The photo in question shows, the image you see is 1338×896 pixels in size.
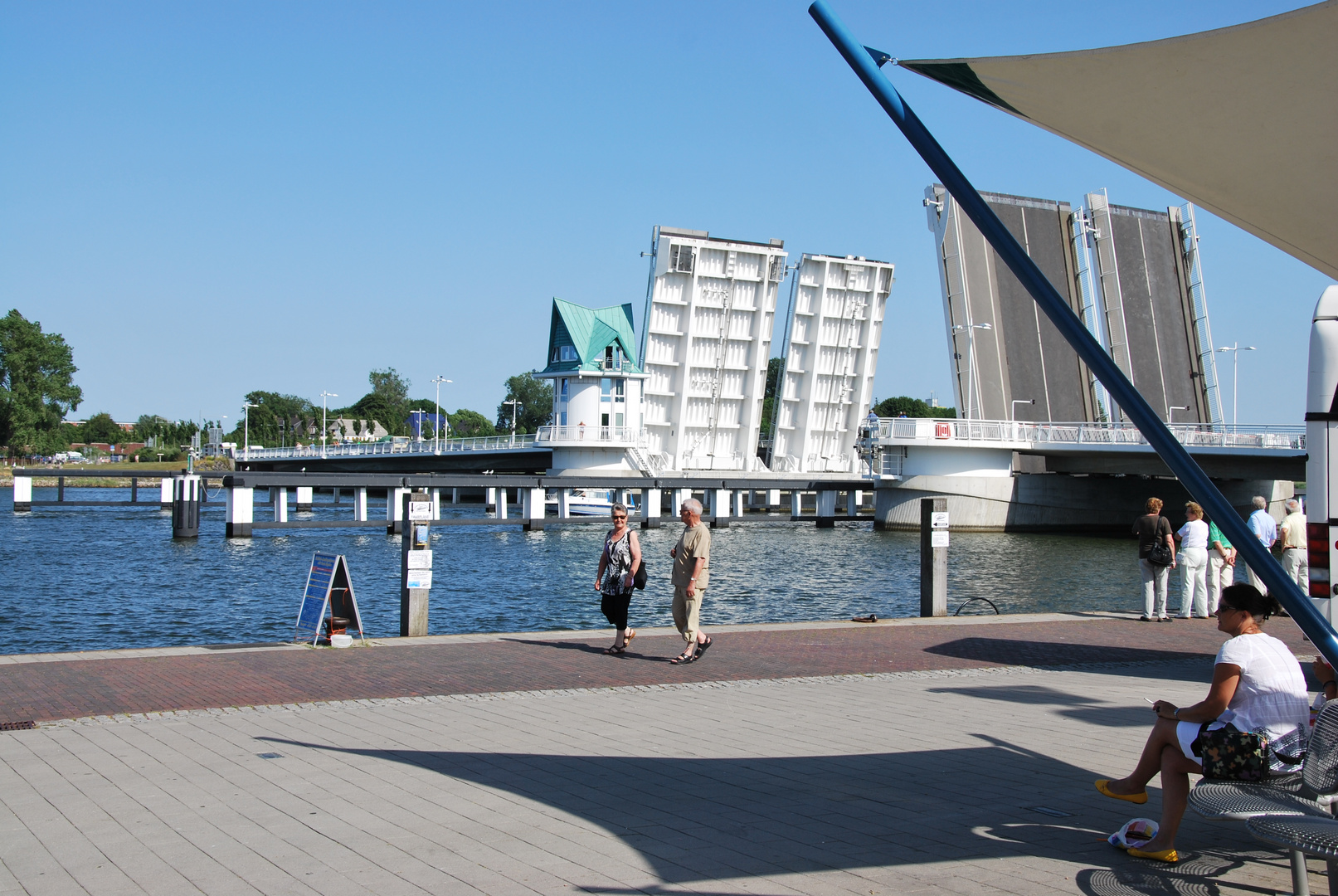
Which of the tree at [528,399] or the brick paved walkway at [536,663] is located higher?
the tree at [528,399]

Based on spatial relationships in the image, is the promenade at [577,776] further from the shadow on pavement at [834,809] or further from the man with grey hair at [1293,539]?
the man with grey hair at [1293,539]

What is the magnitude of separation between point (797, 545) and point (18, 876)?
34032 mm

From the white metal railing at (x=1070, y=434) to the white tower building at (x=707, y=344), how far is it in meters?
8.05

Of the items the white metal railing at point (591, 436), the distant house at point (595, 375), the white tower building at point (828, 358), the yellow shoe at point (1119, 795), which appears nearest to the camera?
the yellow shoe at point (1119, 795)

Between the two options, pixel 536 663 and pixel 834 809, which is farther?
pixel 536 663

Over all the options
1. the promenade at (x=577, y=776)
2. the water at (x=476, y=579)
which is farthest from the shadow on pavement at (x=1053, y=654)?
the water at (x=476, y=579)

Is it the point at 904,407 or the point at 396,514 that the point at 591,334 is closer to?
the point at 396,514

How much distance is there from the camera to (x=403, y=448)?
70188mm

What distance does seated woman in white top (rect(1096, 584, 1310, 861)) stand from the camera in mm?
4293

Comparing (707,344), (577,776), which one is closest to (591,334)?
(707,344)

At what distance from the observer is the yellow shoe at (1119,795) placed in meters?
4.92

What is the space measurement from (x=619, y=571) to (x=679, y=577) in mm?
663

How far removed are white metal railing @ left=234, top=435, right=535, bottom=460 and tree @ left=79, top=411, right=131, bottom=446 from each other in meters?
102

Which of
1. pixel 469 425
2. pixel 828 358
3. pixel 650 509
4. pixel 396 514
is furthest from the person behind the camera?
pixel 469 425
